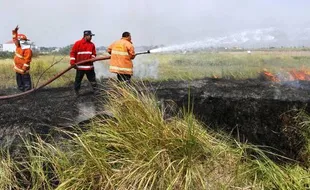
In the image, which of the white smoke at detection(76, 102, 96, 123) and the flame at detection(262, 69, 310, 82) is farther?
the flame at detection(262, 69, 310, 82)

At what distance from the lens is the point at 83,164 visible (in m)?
4.51

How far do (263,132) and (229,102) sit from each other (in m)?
1.83

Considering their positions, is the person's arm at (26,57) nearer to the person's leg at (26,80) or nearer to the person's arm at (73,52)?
the person's leg at (26,80)

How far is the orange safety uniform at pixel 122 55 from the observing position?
8.83 metres

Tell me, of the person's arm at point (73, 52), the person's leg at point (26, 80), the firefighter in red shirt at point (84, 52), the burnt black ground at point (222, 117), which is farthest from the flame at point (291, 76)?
the person's leg at point (26, 80)

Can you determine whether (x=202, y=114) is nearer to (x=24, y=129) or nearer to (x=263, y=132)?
(x=263, y=132)

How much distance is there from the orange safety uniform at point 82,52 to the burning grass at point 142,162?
16.2 ft

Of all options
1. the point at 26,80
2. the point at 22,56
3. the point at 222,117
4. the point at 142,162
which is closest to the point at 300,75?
the point at 222,117

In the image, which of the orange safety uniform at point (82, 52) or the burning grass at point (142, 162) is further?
the orange safety uniform at point (82, 52)

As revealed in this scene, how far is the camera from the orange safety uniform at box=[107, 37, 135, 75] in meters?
8.83

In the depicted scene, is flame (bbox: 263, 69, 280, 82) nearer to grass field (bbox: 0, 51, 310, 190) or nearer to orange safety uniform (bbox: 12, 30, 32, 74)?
orange safety uniform (bbox: 12, 30, 32, 74)

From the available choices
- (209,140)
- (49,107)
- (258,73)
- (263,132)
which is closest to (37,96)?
(49,107)

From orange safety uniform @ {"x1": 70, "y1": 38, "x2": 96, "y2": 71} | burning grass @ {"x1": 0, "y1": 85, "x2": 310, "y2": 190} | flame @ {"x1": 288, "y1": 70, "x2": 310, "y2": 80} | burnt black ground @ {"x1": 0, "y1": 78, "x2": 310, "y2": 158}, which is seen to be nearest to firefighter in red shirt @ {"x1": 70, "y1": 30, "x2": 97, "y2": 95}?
orange safety uniform @ {"x1": 70, "y1": 38, "x2": 96, "y2": 71}

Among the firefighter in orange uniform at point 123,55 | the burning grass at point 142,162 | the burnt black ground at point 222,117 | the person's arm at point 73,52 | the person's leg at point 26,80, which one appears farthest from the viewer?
the person's leg at point 26,80
